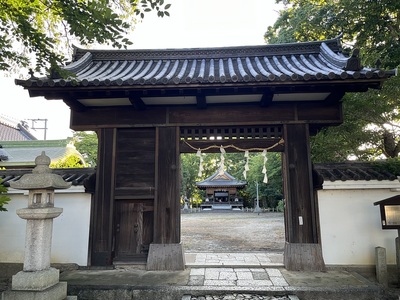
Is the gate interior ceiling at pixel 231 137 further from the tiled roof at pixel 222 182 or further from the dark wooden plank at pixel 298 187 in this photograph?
the tiled roof at pixel 222 182

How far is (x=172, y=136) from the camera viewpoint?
7.02 metres

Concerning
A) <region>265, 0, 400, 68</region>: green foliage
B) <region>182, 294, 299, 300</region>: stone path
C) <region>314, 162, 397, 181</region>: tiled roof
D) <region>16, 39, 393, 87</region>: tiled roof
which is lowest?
<region>182, 294, 299, 300</region>: stone path

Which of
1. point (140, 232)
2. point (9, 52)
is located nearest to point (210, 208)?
point (140, 232)

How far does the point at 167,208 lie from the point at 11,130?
27.9 metres

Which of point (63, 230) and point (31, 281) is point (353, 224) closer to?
point (31, 281)

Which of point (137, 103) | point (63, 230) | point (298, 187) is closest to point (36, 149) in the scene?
point (63, 230)

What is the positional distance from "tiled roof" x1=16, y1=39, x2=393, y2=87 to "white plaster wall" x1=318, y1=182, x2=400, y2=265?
273 centimetres

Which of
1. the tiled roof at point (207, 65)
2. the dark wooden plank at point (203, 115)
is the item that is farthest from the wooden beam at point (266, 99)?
the tiled roof at point (207, 65)

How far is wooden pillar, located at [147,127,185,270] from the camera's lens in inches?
254

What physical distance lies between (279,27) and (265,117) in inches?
336

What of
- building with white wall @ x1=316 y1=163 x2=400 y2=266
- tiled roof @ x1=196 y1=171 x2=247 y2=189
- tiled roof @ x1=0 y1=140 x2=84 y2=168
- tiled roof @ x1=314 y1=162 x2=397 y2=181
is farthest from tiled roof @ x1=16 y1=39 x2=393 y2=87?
tiled roof @ x1=196 y1=171 x2=247 y2=189

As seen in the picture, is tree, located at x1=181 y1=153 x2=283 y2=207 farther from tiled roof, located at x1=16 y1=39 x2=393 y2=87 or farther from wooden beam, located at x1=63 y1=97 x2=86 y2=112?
wooden beam, located at x1=63 y1=97 x2=86 y2=112

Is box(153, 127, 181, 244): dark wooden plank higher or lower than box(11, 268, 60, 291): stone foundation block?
higher

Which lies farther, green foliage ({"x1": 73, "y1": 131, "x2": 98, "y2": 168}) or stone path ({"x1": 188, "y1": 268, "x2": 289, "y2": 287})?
green foliage ({"x1": 73, "y1": 131, "x2": 98, "y2": 168})
